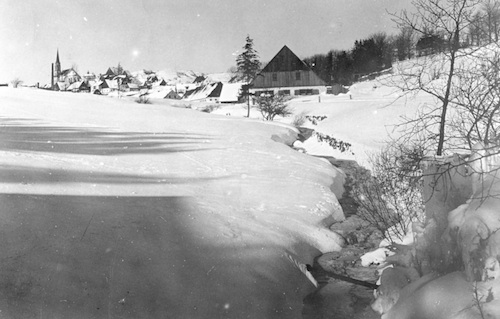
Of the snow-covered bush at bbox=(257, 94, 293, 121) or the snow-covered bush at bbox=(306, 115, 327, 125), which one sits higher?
the snow-covered bush at bbox=(257, 94, 293, 121)

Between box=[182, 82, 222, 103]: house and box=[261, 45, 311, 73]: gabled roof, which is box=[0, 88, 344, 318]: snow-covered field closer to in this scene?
box=[261, 45, 311, 73]: gabled roof

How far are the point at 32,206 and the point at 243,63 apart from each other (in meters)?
22.7

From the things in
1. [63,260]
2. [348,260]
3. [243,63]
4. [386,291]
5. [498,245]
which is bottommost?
[348,260]

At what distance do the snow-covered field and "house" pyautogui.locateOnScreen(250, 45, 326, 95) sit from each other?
25402 millimetres

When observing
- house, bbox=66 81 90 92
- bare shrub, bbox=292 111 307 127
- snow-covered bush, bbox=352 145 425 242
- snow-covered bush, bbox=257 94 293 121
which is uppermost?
house, bbox=66 81 90 92

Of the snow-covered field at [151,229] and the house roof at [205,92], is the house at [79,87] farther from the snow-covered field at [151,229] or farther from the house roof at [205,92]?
the snow-covered field at [151,229]

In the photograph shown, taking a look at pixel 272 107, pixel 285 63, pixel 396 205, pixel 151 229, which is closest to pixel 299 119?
pixel 272 107

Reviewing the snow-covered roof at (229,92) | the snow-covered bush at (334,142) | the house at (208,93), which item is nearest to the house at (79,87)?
the house at (208,93)

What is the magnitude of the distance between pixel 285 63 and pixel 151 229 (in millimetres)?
37303

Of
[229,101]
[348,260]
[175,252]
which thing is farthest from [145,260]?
[229,101]

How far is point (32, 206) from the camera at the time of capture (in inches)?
278

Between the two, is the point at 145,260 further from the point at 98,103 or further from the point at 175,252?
the point at 98,103

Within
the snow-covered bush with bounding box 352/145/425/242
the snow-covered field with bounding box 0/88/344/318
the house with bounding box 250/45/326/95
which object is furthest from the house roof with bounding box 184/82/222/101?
the snow-covered bush with bounding box 352/145/425/242

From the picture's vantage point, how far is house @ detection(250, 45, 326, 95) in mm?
40375
